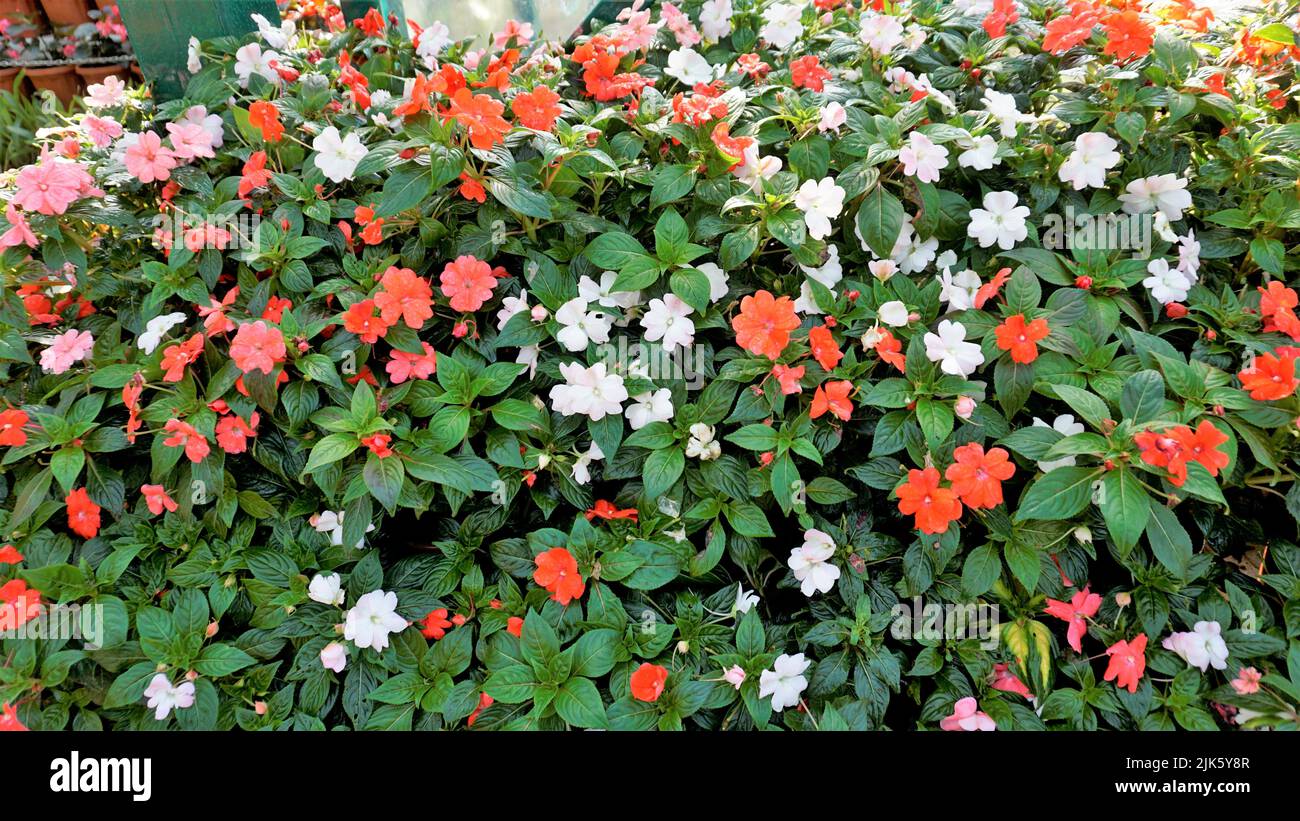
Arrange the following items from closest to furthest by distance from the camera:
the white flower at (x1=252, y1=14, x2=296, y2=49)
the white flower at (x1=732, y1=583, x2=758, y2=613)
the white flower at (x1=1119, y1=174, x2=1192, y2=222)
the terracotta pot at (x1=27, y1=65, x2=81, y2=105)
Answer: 1. the white flower at (x1=732, y1=583, x2=758, y2=613)
2. the white flower at (x1=1119, y1=174, x2=1192, y2=222)
3. the white flower at (x1=252, y1=14, x2=296, y2=49)
4. the terracotta pot at (x1=27, y1=65, x2=81, y2=105)

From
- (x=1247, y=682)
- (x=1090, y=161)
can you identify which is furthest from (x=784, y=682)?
(x=1090, y=161)

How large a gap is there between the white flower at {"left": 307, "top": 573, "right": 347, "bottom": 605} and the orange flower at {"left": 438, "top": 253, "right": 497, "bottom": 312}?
64 centimetres

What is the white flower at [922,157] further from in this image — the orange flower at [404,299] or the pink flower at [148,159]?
the pink flower at [148,159]

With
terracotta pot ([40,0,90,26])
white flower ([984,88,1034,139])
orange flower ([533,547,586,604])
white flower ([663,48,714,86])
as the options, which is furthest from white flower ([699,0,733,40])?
terracotta pot ([40,0,90,26])

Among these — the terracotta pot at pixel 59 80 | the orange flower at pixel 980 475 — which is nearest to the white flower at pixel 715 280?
the orange flower at pixel 980 475

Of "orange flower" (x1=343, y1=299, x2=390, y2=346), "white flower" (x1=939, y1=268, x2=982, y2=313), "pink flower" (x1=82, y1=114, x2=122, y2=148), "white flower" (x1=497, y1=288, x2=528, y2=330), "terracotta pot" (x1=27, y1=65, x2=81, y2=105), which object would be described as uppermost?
"terracotta pot" (x1=27, y1=65, x2=81, y2=105)

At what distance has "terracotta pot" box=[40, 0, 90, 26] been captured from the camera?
4.89 m

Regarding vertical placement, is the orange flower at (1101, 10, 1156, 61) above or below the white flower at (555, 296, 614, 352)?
above

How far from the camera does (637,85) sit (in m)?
2.04

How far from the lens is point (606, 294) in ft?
6.03

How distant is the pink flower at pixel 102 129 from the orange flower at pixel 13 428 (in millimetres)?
781

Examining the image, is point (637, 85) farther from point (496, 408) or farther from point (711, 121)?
point (496, 408)

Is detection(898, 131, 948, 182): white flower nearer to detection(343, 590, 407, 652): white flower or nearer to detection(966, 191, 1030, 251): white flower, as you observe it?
detection(966, 191, 1030, 251): white flower

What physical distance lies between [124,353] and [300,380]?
486 mm
